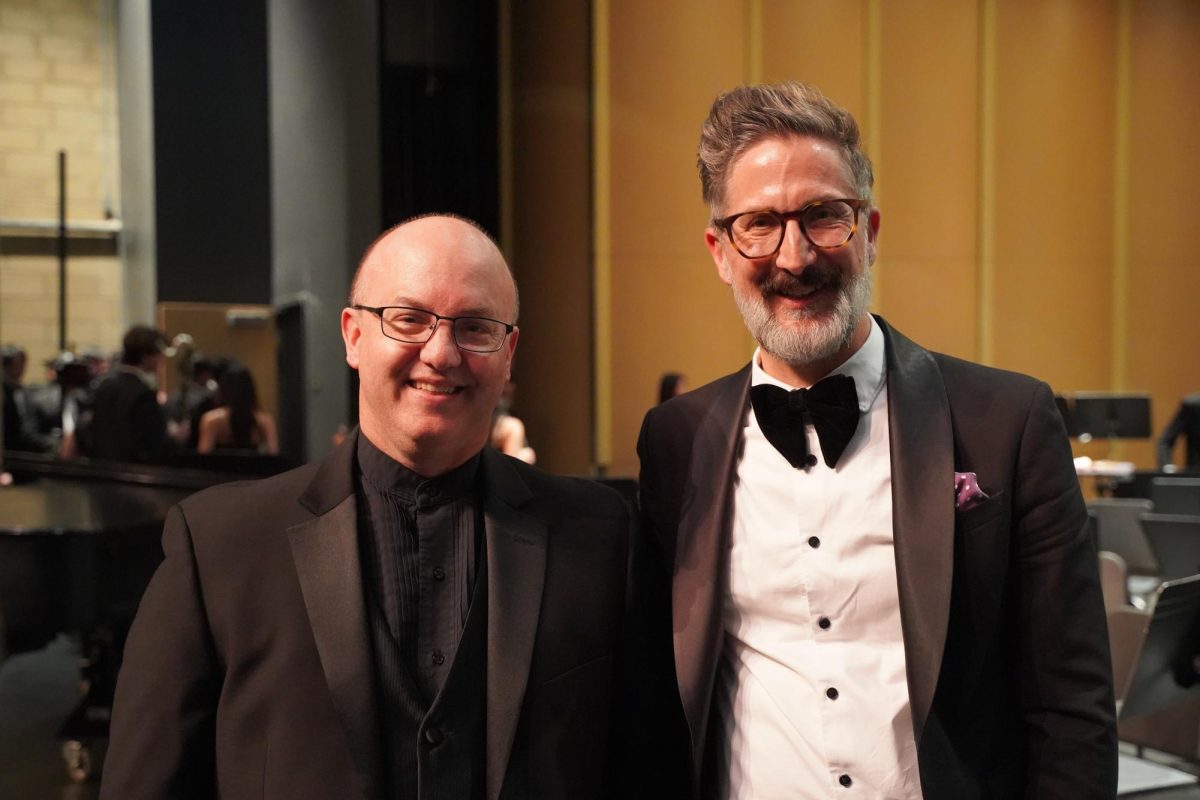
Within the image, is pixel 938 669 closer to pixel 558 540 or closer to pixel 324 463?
pixel 558 540

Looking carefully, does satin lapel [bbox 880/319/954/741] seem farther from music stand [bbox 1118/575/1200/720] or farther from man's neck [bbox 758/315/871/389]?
music stand [bbox 1118/575/1200/720]

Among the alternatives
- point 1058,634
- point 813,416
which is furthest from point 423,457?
point 1058,634

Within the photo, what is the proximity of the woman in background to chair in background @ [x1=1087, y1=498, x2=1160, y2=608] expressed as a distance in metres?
4.65

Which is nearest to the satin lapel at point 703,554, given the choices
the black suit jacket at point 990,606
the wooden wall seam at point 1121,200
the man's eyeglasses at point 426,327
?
the black suit jacket at point 990,606

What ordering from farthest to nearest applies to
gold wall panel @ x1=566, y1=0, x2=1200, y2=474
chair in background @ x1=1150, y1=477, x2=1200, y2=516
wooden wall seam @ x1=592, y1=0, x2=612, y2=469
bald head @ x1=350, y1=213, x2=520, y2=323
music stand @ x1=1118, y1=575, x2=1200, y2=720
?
gold wall panel @ x1=566, y1=0, x2=1200, y2=474 < wooden wall seam @ x1=592, y1=0, x2=612, y2=469 < chair in background @ x1=1150, y1=477, x2=1200, y2=516 < music stand @ x1=1118, y1=575, x2=1200, y2=720 < bald head @ x1=350, y1=213, x2=520, y2=323

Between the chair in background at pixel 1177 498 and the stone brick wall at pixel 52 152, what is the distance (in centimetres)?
841

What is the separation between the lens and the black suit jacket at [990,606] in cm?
166

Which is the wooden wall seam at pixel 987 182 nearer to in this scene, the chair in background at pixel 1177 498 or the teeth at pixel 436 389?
the chair in background at pixel 1177 498

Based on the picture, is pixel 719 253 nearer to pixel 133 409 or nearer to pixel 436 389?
pixel 436 389

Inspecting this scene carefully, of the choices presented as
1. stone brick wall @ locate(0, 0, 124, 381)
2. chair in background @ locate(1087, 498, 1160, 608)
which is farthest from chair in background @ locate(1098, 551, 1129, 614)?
stone brick wall @ locate(0, 0, 124, 381)

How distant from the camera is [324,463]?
1.70 m

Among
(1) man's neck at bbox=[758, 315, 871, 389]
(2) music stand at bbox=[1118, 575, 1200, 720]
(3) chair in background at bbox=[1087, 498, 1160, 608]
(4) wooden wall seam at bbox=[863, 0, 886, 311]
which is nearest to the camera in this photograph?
(1) man's neck at bbox=[758, 315, 871, 389]

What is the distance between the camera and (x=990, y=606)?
1.70 meters

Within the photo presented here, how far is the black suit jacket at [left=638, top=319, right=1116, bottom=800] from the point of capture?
5.45 ft
